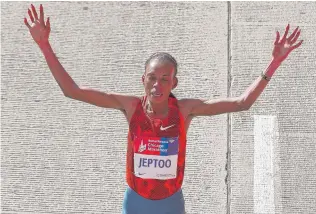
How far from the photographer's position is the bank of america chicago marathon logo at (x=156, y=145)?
142 inches

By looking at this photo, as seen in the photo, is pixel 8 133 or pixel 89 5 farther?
pixel 89 5

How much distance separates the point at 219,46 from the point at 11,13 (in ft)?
6.65

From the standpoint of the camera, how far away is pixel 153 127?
11.9ft

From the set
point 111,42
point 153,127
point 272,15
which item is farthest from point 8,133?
point 272,15

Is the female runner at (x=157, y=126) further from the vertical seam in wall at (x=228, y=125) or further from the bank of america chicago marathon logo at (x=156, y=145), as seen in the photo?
the vertical seam in wall at (x=228, y=125)

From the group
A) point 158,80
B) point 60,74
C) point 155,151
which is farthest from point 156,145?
point 60,74

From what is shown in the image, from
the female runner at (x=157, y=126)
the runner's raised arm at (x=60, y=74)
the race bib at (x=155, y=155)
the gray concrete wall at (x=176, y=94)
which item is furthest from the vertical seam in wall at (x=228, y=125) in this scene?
the runner's raised arm at (x=60, y=74)

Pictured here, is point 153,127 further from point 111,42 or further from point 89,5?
point 89,5

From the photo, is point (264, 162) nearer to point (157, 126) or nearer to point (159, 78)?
point (157, 126)

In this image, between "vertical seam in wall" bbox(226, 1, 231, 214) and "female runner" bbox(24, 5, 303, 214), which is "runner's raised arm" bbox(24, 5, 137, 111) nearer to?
Answer: "female runner" bbox(24, 5, 303, 214)

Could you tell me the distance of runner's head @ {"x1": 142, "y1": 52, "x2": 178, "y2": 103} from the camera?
138 inches

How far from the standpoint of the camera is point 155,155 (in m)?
3.63

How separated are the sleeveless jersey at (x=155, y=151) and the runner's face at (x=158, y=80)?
18 cm

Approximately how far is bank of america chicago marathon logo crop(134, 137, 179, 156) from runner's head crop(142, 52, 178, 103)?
9.8 inches
